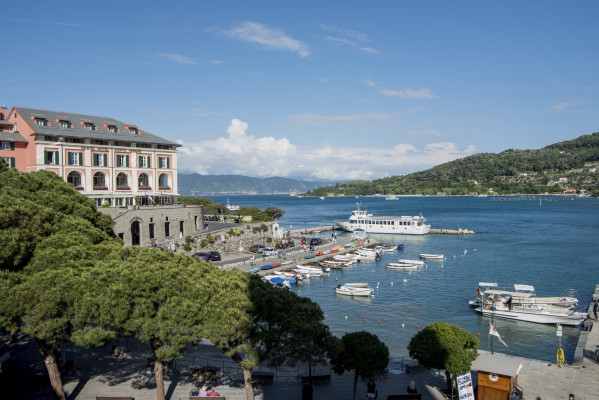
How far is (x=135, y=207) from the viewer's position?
4500cm

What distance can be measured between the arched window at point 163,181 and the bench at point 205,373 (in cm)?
3593

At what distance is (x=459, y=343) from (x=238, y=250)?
4040 centimetres

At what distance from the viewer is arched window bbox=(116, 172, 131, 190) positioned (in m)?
48.4

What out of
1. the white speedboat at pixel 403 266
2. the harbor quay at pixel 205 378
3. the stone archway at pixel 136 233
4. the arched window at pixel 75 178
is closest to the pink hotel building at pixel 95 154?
the arched window at pixel 75 178

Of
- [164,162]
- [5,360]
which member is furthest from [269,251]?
[5,360]

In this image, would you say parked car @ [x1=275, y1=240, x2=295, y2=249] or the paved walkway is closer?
the paved walkway

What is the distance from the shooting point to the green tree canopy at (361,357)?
16703 mm

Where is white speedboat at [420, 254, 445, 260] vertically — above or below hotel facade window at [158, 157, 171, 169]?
below

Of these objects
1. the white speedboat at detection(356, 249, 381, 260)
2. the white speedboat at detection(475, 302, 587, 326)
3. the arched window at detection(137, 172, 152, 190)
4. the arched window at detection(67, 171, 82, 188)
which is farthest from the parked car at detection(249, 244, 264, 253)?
the white speedboat at detection(475, 302, 587, 326)

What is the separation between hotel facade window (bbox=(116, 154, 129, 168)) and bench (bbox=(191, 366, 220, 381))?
34.7 meters

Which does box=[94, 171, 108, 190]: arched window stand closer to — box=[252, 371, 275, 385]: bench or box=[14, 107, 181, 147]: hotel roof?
box=[14, 107, 181, 147]: hotel roof

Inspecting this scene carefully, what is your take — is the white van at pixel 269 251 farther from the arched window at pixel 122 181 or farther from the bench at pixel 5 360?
the bench at pixel 5 360

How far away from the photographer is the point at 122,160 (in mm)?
48125

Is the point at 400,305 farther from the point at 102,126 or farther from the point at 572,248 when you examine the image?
the point at 572,248
